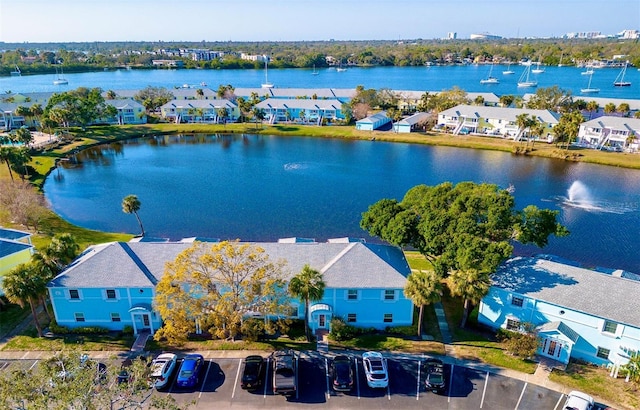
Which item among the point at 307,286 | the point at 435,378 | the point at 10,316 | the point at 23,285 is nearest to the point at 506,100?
the point at 307,286

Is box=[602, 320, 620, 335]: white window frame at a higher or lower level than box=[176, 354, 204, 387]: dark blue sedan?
higher

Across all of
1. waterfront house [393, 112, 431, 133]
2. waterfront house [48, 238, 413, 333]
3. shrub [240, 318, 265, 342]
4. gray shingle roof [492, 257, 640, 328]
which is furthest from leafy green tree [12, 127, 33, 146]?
gray shingle roof [492, 257, 640, 328]

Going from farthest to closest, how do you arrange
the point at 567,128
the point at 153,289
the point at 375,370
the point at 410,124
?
the point at 410,124, the point at 567,128, the point at 153,289, the point at 375,370

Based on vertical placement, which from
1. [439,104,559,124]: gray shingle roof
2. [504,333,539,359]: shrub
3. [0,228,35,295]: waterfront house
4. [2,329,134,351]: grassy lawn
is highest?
[439,104,559,124]: gray shingle roof

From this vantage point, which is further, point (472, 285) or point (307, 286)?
point (472, 285)

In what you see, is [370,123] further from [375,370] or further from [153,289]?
[375,370]

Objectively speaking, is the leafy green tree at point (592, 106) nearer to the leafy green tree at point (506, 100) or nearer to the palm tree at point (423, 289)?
the leafy green tree at point (506, 100)

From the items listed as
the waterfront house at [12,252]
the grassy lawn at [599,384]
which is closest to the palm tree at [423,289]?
the grassy lawn at [599,384]

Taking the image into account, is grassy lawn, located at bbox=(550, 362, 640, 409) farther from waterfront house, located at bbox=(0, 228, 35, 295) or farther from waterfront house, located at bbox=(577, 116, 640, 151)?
waterfront house, located at bbox=(577, 116, 640, 151)
